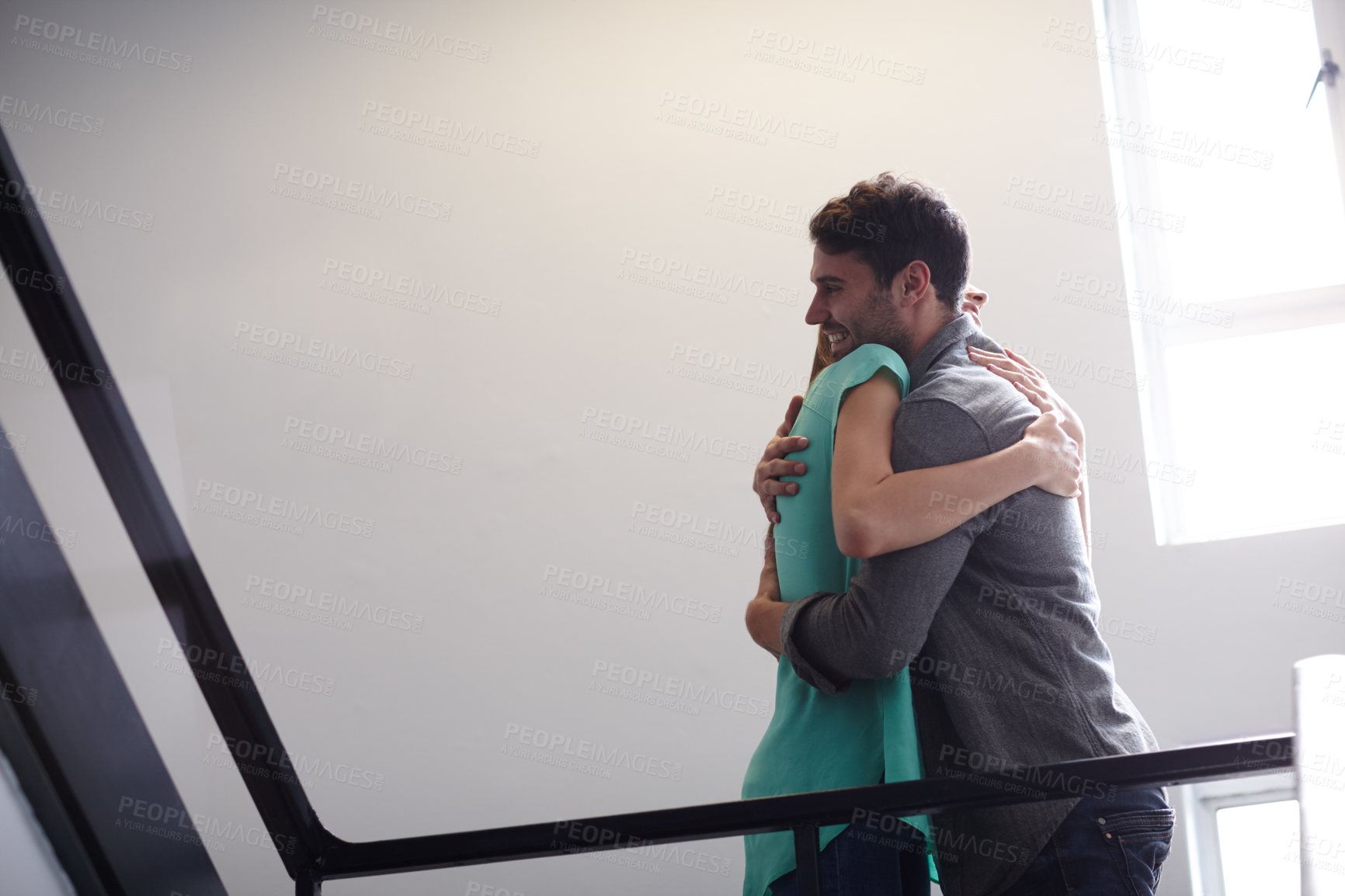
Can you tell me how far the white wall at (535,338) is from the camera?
2.95 m

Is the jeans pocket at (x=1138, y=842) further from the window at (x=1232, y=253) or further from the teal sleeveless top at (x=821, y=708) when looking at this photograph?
the window at (x=1232, y=253)

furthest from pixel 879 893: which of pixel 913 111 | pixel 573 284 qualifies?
pixel 913 111

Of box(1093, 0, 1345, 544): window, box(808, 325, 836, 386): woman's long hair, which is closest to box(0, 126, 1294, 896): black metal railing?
box(808, 325, 836, 386): woman's long hair

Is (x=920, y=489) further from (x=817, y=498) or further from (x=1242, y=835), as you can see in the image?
(x=1242, y=835)

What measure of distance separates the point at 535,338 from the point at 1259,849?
2615 mm

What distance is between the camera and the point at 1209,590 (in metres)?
2.80

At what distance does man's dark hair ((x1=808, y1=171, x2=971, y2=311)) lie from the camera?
1.24m

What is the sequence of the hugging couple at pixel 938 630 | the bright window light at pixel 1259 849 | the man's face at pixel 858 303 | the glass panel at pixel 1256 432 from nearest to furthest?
1. the hugging couple at pixel 938 630
2. the man's face at pixel 858 303
3. the bright window light at pixel 1259 849
4. the glass panel at pixel 1256 432

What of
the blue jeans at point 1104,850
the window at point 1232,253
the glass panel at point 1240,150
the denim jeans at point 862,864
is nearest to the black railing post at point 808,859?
the denim jeans at point 862,864

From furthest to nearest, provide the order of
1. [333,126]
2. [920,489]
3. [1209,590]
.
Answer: [333,126] < [1209,590] < [920,489]

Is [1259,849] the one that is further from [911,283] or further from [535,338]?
[535,338]

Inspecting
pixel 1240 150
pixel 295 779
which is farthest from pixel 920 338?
pixel 1240 150

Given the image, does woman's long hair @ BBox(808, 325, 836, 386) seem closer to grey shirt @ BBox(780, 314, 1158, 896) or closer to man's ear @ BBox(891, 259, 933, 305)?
man's ear @ BBox(891, 259, 933, 305)

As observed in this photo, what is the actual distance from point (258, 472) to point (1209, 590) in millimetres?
2920
